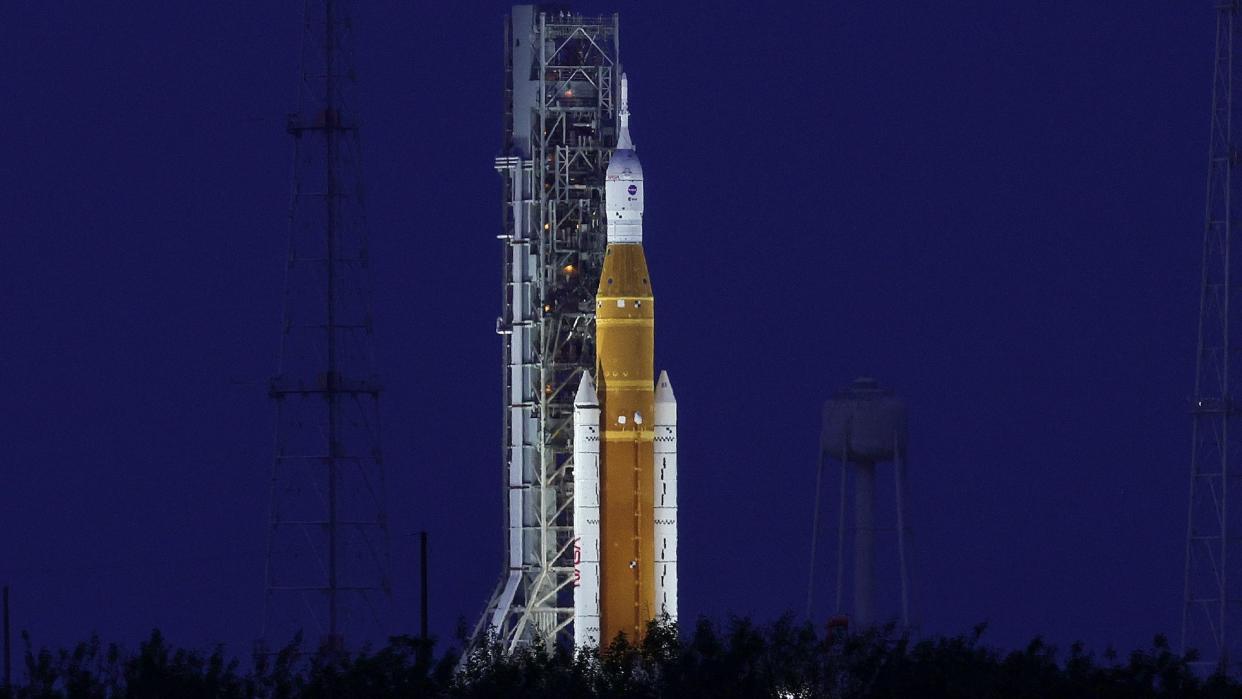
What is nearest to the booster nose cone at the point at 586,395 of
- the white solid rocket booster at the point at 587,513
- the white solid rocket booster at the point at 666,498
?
the white solid rocket booster at the point at 587,513

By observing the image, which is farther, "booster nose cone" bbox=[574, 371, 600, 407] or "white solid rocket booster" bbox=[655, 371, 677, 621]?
"white solid rocket booster" bbox=[655, 371, 677, 621]

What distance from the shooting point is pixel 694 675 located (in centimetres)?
9300

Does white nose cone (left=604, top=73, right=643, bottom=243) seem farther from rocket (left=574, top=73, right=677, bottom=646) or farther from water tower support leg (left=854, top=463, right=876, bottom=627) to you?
water tower support leg (left=854, top=463, right=876, bottom=627)

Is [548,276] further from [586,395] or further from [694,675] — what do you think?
[694,675]

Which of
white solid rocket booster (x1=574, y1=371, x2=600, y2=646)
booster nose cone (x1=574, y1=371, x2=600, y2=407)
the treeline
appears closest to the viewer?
the treeline

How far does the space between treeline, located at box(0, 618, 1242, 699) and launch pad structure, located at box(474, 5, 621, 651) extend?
28.1 meters

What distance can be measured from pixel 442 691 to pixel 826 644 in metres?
8.04

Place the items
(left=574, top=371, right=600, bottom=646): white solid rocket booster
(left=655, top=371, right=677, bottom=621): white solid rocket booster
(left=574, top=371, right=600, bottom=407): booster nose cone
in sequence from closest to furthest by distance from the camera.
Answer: (left=574, top=371, right=600, bottom=407): booster nose cone, (left=574, top=371, right=600, bottom=646): white solid rocket booster, (left=655, top=371, right=677, bottom=621): white solid rocket booster

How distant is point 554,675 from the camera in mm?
94938

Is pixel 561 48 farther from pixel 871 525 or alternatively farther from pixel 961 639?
pixel 961 639

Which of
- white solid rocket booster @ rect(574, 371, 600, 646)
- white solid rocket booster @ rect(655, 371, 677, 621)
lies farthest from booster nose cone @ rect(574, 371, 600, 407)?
white solid rocket booster @ rect(655, 371, 677, 621)

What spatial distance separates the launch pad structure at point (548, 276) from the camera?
125500mm

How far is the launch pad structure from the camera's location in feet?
412

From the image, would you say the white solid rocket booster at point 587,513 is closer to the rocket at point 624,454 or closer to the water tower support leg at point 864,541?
the rocket at point 624,454
